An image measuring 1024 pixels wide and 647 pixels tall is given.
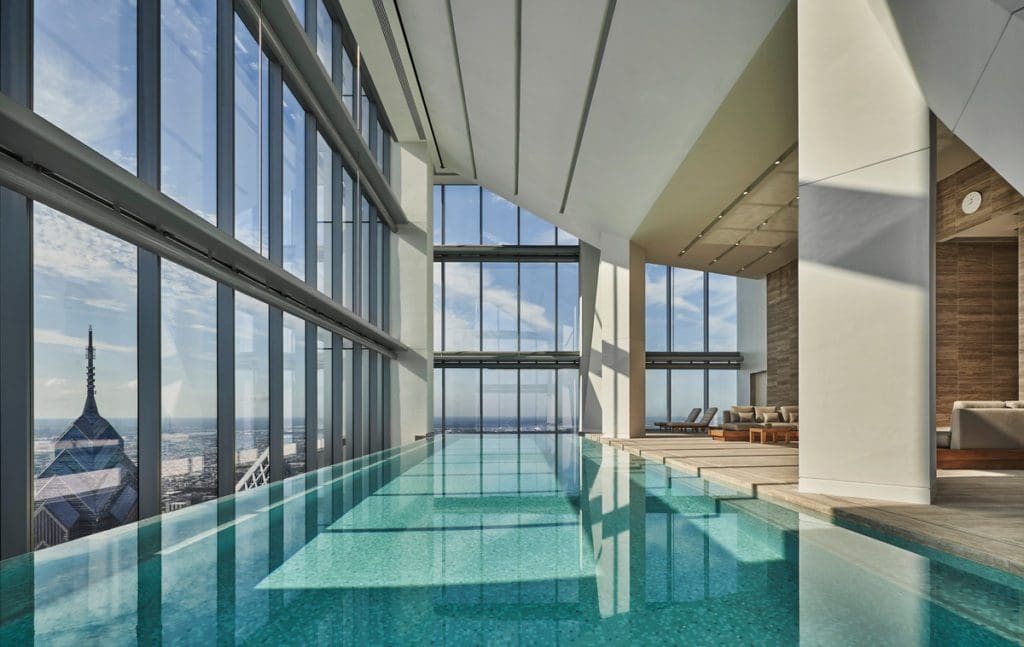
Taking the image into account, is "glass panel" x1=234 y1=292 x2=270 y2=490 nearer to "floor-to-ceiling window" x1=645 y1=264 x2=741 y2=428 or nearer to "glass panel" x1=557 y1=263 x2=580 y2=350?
"glass panel" x1=557 y1=263 x2=580 y2=350

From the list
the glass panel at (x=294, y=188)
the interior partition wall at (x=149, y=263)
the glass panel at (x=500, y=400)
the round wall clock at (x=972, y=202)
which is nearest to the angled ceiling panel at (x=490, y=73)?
the interior partition wall at (x=149, y=263)

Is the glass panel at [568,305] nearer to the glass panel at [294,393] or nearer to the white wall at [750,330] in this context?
the white wall at [750,330]

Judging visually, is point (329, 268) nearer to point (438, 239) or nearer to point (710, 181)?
point (710, 181)

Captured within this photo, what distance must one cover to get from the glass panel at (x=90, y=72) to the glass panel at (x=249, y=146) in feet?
6.64

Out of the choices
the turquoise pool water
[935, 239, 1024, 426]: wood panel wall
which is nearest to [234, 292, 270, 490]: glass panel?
the turquoise pool water

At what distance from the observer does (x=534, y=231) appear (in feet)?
72.2

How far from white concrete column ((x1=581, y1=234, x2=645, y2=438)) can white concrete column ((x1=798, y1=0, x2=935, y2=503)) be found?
364 inches

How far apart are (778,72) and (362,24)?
6899 millimetres

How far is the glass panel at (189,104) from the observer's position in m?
5.78

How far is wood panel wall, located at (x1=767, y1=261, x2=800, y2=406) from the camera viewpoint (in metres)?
17.5

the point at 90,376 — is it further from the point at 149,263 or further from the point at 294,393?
the point at 294,393

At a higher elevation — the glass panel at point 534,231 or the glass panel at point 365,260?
the glass panel at point 534,231

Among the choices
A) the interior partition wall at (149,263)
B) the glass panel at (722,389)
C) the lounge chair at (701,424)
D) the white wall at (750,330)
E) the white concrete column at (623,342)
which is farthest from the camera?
the glass panel at (722,389)

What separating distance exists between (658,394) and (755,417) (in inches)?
288
